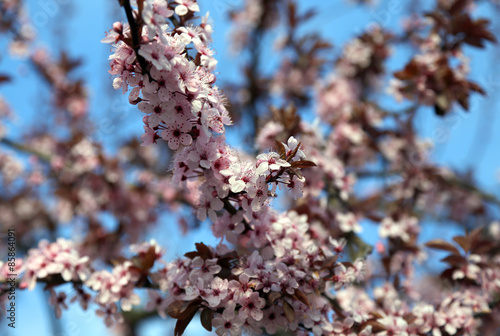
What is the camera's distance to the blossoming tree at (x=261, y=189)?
1.68 metres

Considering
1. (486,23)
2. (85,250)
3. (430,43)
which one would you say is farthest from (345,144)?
(85,250)

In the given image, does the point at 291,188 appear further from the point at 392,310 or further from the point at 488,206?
the point at 488,206

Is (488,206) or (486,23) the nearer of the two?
(486,23)

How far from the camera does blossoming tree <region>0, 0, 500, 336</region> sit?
1678 mm

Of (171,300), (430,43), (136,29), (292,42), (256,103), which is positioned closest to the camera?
(136,29)

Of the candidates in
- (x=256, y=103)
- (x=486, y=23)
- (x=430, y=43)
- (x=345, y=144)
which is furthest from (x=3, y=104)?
(x=486, y=23)

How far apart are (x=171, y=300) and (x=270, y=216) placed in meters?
0.61

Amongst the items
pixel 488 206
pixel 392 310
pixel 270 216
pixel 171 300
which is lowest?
pixel 171 300

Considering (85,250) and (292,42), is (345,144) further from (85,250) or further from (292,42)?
(85,250)

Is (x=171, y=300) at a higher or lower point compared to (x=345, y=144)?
lower

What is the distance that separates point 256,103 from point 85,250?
298 cm

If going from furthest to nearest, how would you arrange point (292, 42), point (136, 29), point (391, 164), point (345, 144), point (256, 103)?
point (256, 103), point (292, 42), point (391, 164), point (345, 144), point (136, 29)

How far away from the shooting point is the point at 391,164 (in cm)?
414

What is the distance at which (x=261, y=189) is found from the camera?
1.67 m
